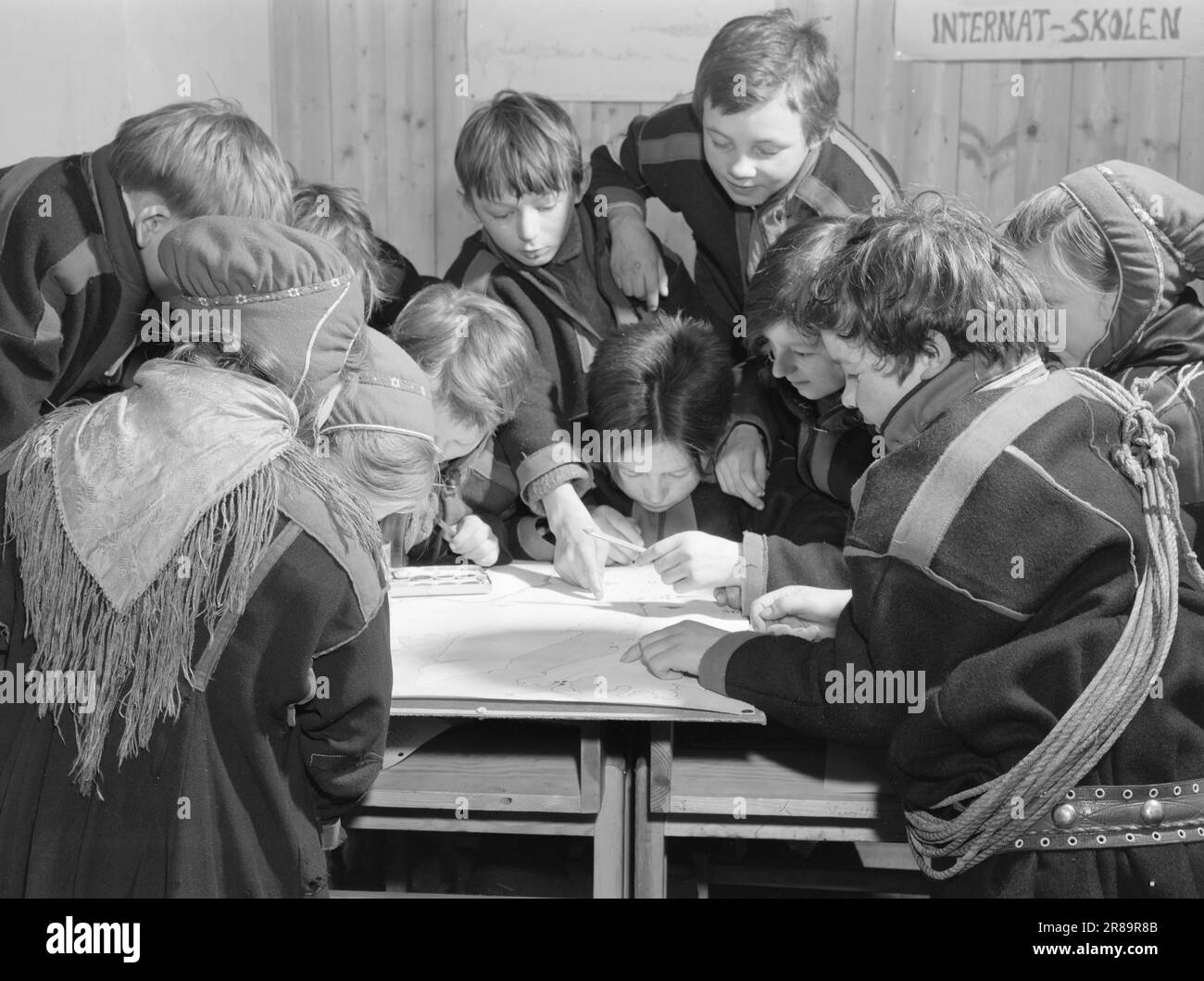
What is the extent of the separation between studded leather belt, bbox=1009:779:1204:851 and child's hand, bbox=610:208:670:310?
139 cm

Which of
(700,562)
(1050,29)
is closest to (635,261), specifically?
(700,562)

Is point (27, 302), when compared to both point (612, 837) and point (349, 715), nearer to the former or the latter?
point (349, 715)

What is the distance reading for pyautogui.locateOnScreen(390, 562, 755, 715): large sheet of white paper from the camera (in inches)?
61.2

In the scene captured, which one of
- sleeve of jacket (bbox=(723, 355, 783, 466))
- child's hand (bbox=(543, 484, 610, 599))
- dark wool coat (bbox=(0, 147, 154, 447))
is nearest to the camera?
dark wool coat (bbox=(0, 147, 154, 447))

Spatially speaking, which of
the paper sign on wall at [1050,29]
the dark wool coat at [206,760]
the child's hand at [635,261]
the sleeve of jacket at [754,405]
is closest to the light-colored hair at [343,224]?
the child's hand at [635,261]

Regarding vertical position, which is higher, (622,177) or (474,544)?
(622,177)

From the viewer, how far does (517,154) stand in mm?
2264

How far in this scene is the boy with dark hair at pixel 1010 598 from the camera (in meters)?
1.23

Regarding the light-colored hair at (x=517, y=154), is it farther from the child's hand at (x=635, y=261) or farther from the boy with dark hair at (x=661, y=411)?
the boy with dark hair at (x=661, y=411)

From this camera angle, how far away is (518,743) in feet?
5.53

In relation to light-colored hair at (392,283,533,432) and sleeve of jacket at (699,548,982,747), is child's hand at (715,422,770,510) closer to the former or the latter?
light-colored hair at (392,283,533,432)

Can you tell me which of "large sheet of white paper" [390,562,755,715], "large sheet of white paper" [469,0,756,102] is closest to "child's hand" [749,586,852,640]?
"large sheet of white paper" [390,562,755,715]

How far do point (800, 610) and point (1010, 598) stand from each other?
0.48 metres
